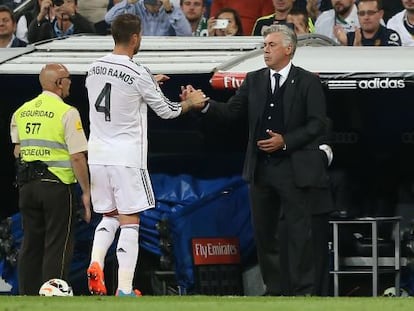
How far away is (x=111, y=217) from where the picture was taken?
10750 millimetres

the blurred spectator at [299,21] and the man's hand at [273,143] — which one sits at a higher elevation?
the blurred spectator at [299,21]

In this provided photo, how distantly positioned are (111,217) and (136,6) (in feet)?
17.6

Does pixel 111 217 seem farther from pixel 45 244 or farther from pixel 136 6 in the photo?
pixel 136 6

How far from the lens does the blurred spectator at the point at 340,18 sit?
48.9 feet

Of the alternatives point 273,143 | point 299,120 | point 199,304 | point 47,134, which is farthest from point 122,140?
point 199,304

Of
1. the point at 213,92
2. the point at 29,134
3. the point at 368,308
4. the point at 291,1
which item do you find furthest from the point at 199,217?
the point at 368,308

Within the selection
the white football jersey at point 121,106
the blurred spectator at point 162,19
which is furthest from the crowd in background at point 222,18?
the white football jersey at point 121,106

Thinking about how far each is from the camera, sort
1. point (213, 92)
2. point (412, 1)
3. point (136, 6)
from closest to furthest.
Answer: point (213, 92) < point (412, 1) < point (136, 6)

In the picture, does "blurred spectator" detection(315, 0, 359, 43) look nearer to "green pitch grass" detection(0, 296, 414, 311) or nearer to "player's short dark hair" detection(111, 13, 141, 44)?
"player's short dark hair" detection(111, 13, 141, 44)

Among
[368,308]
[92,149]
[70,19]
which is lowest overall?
[368,308]

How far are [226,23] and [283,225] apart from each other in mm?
4263

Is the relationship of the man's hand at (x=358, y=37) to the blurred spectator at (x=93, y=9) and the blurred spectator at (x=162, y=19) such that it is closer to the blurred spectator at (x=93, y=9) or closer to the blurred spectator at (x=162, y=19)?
the blurred spectator at (x=162, y=19)

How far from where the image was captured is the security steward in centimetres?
1121

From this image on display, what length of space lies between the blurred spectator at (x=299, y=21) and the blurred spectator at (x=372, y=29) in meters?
0.54
